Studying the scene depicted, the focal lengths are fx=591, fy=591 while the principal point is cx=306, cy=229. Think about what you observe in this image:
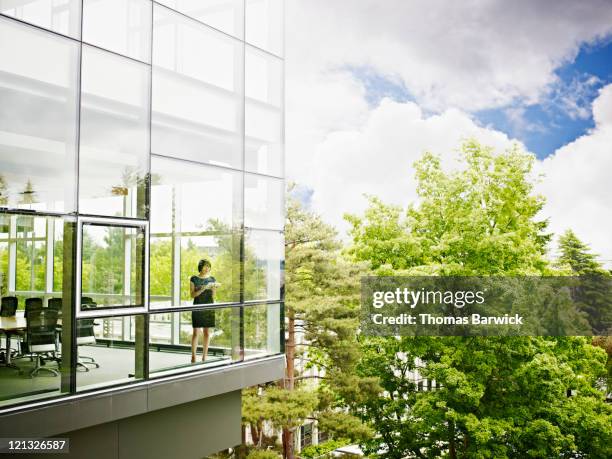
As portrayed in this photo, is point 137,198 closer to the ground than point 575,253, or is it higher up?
higher up

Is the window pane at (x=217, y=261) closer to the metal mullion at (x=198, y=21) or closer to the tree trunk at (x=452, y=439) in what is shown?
the metal mullion at (x=198, y=21)

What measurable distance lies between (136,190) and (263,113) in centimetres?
268

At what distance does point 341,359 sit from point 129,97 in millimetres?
12522

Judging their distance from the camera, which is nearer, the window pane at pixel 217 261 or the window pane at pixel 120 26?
the window pane at pixel 120 26

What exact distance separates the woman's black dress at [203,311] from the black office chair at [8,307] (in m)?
2.27

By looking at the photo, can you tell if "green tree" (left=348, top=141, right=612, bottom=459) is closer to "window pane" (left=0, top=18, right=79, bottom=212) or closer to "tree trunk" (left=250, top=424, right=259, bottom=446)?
"tree trunk" (left=250, top=424, right=259, bottom=446)

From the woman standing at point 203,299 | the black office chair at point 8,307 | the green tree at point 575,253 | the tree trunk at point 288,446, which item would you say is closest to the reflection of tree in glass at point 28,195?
the black office chair at point 8,307

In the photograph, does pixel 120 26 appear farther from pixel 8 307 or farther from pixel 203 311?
pixel 203 311

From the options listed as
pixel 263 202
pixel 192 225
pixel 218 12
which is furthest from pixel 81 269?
pixel 218 12

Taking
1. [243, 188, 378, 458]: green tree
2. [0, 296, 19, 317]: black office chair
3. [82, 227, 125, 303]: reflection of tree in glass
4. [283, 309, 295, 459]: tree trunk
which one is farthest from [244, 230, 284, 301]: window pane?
[283, 309, 295, 459]: tree trunk

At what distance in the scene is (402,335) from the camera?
55.8 ft

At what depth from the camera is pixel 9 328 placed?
5695 millimetres

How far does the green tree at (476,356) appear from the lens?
52.4ft

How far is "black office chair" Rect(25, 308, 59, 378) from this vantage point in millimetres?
5664
